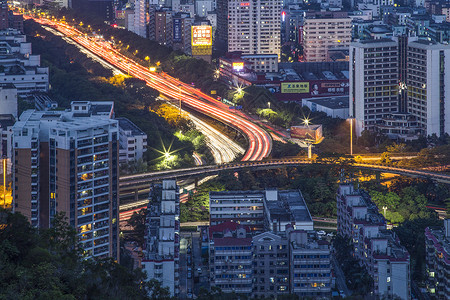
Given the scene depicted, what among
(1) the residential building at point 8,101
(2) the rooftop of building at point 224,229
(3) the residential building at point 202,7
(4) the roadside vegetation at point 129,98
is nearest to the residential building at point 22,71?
(4) the roadside vegetation at point 129,98

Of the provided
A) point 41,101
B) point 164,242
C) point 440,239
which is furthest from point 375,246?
point 41,101

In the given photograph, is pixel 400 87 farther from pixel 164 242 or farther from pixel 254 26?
pixel 254 26

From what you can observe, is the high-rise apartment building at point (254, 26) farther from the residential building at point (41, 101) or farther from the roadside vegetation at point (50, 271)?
the roadside vegetation at point (50, 271)

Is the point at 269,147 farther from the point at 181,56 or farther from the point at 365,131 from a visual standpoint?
the point at 181,56

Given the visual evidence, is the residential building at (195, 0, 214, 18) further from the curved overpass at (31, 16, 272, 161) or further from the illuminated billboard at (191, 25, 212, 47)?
the illuminated billboard at (191, 25, 212, 47)

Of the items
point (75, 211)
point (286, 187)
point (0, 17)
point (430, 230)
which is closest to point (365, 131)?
point (286, 187)
